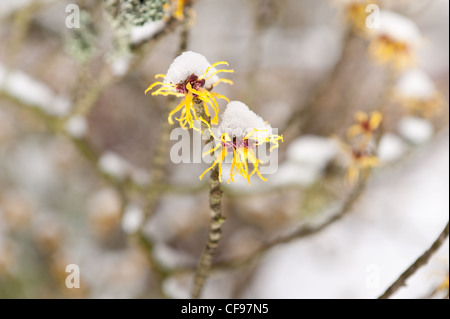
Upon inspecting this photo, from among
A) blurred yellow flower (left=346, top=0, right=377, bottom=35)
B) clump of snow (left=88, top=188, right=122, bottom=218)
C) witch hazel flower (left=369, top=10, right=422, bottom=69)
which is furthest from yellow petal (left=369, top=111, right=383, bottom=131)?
clump of snow (left=88, top=188, right=122, bottom=218)

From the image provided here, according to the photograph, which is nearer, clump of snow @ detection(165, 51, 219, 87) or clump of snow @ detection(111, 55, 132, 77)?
clump of snow @ detection(165, 51, 219, 87)

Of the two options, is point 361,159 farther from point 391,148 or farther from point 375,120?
point 391,148

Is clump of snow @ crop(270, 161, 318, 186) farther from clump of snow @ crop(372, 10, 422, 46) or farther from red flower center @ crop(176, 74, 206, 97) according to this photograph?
red flower center @ crop(176, 74, 206, 97)

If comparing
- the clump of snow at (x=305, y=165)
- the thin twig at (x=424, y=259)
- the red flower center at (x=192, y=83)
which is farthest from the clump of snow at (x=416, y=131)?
the red flower center at (x=192, y=83)

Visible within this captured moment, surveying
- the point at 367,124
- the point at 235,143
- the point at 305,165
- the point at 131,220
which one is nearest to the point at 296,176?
the point at 305,165

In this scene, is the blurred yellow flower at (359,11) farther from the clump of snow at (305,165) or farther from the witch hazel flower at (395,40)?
the clump of snow at (305,165)
